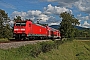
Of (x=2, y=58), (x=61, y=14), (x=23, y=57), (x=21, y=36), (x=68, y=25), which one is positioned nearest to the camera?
(x=2, y=58)

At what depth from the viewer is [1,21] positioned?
4347cm

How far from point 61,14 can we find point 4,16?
32840 millimetres

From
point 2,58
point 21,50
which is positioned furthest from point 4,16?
point 2,58

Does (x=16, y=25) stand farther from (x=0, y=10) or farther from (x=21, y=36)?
(x=0, y=10)

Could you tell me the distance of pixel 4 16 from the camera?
44.8 m

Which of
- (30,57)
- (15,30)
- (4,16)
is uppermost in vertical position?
(4,16)

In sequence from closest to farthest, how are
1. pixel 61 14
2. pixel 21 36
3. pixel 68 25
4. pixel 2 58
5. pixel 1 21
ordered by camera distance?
1. pixel 2 58
2. pixel 21 36
3. pixel 1 21
4. pixel 68 25
5. pixel 61 14

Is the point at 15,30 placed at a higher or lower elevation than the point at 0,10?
lower

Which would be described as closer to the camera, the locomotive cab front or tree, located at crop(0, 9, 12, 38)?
the locomotive cab front

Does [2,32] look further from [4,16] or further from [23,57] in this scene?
[23,57]

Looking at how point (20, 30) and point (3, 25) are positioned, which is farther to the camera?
point (3, 25)

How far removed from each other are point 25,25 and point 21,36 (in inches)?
99.7

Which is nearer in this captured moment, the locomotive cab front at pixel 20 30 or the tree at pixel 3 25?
the locomotive cab front at pixel 20 30

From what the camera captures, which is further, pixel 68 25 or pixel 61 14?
pixel 61 14
